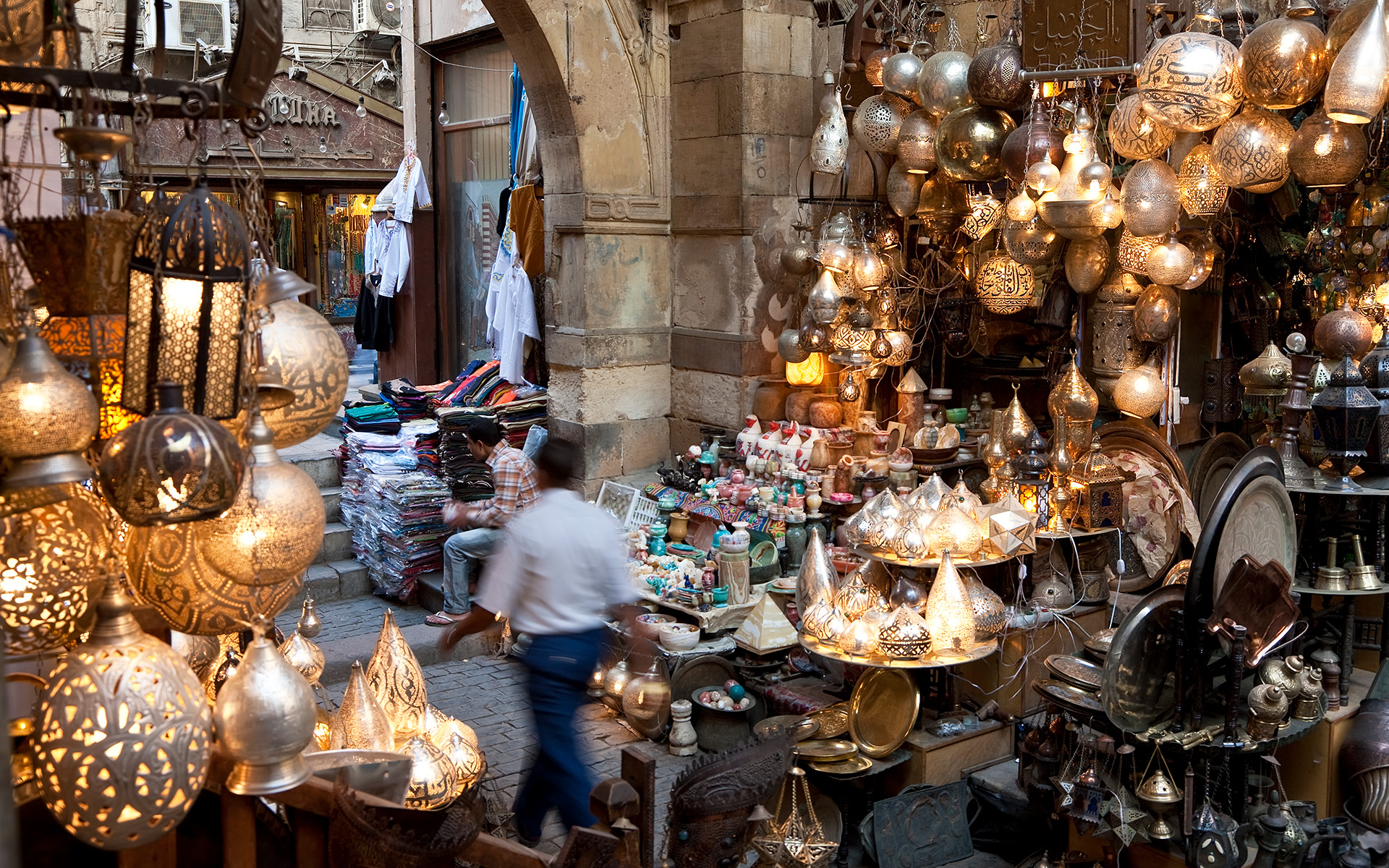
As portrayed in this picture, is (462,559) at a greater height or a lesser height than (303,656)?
lesser

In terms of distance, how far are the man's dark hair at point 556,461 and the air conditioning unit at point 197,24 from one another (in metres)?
11.8

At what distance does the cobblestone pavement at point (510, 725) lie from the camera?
4957 mm

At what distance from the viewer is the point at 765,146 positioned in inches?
282

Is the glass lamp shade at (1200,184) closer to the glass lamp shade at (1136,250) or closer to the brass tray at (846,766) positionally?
the glass lamp shade at (1136,250)

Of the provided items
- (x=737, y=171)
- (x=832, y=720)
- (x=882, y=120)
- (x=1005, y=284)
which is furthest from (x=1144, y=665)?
(x=737, y=171)

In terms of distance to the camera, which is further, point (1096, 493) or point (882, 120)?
A: point (882, 120)

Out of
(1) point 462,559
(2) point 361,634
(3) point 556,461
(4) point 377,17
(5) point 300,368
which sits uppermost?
(4) point 377,17

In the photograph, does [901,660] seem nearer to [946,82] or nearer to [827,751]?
[827,751]

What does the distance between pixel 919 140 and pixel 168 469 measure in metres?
5.19

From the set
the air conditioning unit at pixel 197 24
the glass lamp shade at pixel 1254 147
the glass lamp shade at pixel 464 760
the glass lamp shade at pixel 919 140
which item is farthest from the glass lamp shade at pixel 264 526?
the air conditioning unit at pixel 197 24

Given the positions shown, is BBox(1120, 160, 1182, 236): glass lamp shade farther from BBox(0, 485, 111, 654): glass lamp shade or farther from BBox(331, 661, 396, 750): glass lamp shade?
BBox(0, 485, 111, 654): glass lamp shade

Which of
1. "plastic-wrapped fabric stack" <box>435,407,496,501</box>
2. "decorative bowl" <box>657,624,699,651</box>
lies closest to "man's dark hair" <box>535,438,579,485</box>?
"decorative bowl" <box>657,624,699,651</box>

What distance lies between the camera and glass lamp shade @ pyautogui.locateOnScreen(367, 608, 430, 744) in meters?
2.99

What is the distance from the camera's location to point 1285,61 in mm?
4434
